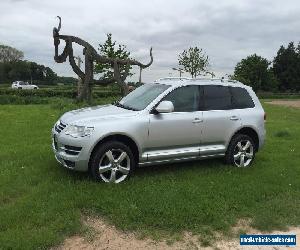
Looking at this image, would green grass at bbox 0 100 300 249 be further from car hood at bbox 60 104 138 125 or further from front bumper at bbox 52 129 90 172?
car hood at bbox 60 104 138 125

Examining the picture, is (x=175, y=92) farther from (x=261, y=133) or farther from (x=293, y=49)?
(x=293, y=49)

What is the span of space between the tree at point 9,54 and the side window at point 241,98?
327ft

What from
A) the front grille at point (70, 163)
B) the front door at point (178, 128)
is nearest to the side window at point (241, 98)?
the front door at point (178, 128)

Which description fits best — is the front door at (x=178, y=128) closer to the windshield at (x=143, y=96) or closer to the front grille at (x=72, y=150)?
the windshield at (x=143, y=96)

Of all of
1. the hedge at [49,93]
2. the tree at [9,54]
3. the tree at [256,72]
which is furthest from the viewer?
the tree at [9,54]

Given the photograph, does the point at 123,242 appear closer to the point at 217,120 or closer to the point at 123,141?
the point at 123,141

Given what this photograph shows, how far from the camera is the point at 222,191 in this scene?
6973 mm

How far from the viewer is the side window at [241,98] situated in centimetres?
858

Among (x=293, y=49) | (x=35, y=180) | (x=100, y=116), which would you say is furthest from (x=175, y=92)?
(x=293, y=49)

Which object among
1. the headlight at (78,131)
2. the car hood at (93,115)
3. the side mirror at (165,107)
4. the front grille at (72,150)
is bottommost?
the front grille at (72,150)

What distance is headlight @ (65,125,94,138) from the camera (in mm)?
6775

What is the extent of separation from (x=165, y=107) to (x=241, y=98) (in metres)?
2.13

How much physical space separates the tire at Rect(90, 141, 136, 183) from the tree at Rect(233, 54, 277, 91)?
67.8 m

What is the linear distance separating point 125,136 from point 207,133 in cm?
168
